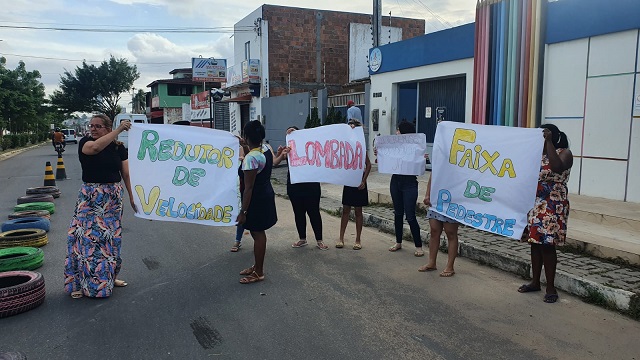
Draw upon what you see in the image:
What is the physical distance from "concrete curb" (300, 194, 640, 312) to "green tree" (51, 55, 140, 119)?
6255 centimetres

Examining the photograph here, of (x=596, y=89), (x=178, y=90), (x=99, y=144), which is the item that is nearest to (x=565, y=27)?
(x=596, y=89)

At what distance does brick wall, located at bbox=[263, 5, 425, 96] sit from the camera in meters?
25.1

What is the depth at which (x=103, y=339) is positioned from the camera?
4.03 metres

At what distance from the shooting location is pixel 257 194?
213 inches

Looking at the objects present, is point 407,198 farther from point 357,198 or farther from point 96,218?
point 96,218

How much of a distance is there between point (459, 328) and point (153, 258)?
425 centimetres

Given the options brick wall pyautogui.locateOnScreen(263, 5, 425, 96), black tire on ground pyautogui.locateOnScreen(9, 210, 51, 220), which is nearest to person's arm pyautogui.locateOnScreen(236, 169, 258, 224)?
black tire on ground pyautogui.locateOnScreen(9, 210, 51, 220)

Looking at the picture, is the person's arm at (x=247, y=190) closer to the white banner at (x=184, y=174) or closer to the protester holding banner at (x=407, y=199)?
the white banner at (x=184, y=174)

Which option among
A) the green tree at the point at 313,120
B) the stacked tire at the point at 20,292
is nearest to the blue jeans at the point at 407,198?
the stacked tire at the point at 20,292

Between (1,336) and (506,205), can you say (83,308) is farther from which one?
(506,205)

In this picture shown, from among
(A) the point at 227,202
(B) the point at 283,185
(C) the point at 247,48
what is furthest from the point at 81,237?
(C) the point at 247,48

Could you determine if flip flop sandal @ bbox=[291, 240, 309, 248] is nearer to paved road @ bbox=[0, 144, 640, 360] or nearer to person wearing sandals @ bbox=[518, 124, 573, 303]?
paved road @ bbox=[0, 144, 640, 360]

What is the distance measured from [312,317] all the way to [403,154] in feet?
9.82

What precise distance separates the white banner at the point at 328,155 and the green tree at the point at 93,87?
6123cm
